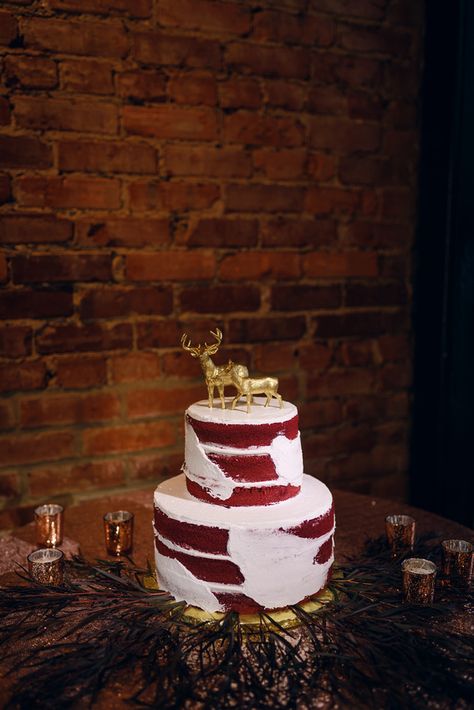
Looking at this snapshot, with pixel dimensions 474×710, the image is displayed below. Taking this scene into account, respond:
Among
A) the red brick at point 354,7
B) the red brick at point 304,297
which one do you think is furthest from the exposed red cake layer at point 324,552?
the red brick at point 354,7

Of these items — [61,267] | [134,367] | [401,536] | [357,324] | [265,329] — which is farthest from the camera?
[357,324]

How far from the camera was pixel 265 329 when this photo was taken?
181 cm

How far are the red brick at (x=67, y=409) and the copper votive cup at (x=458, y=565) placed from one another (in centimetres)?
92

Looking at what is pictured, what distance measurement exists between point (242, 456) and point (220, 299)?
0.86 m

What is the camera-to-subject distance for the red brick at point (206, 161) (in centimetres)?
166

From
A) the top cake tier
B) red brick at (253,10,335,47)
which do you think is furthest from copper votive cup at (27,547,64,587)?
red brick at (253,10,335,47)

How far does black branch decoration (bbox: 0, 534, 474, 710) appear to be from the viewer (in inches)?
30.0

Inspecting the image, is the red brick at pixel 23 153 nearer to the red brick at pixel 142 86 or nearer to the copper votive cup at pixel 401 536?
the red brick at pixel 142 86

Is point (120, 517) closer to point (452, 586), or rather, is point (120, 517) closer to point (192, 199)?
point (452, 586)

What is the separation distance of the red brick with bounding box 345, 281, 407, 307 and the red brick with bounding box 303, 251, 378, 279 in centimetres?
4

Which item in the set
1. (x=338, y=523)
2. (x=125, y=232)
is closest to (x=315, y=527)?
(x=338, y=523)

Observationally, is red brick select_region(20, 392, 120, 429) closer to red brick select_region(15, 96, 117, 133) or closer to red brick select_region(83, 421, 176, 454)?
red brick select_region(83, 421, 176, 454)

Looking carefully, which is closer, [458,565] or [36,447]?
[458,565]

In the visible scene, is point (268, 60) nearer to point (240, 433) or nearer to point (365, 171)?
point (365, 171)
